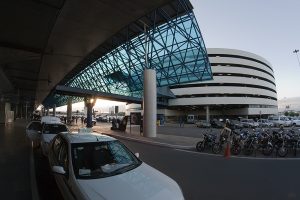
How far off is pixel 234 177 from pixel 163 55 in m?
26.8

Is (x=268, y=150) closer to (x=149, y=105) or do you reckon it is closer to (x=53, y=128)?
(x=53, y=128)

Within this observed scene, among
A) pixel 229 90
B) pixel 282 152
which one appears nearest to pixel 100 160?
pixel 282 152

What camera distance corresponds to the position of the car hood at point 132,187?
4.13m

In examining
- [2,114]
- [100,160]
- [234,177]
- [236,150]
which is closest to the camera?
[100,160]

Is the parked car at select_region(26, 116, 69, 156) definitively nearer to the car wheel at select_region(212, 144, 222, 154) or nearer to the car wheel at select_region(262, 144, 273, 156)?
the car wheel at select_region(212, 144, 222, 154)

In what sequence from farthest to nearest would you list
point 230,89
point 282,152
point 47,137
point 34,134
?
point 230,89 → point 34,134 → point 282,152 → point 47,137

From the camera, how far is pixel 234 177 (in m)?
9.23

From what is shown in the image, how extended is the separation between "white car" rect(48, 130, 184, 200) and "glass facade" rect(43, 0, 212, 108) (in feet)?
68.4

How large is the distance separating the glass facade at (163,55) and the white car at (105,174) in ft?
68.4

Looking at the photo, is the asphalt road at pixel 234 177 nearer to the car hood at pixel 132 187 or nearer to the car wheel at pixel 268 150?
the car wheel at pixel 268 150

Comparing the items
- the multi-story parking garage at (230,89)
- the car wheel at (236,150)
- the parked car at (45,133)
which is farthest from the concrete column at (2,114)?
the multi-story parking garage at (230,89)

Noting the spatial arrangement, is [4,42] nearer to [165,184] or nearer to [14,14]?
[14,14]

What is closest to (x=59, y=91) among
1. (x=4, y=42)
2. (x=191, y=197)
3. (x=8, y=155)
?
(x=4, y=42)

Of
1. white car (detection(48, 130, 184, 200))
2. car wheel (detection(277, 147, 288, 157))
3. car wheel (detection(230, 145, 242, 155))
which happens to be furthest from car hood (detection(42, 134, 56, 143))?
car wheel (detection(277, 147, 288, 157))
